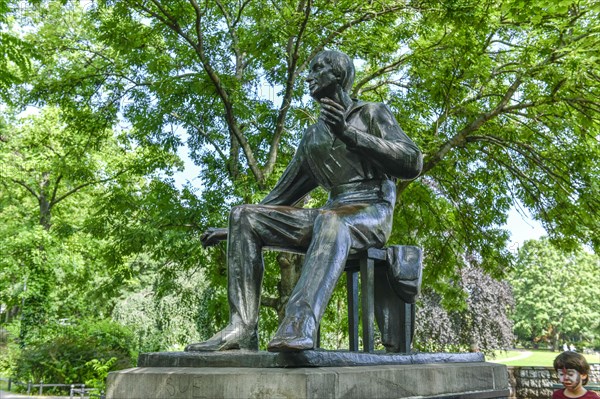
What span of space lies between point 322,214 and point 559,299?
60.1m

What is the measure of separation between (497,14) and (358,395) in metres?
9.66

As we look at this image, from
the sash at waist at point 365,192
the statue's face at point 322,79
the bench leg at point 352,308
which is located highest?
the statue's face at point 322,79

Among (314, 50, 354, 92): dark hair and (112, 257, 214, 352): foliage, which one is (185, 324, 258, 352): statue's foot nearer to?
(314, 50, 354, 92): dark hair

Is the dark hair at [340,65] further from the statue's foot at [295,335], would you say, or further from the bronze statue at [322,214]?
the statue's foot at [295,335]

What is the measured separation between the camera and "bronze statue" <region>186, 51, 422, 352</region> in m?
2.98

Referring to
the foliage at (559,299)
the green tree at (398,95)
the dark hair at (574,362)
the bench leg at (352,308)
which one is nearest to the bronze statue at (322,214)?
the bench leg at (352,308)

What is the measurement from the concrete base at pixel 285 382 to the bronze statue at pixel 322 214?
0.18m

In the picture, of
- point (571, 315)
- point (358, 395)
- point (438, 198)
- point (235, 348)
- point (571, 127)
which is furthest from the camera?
point (571, 315)

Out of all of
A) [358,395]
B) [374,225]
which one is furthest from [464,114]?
[358,395]

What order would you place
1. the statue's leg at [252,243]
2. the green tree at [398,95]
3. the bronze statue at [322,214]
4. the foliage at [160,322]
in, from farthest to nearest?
Answer: the foliage at [160,322]
the green tree at [398,95]
the statue's leg at [252,243]
the bronze statue at [322,214]

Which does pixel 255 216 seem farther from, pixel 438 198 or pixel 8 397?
pixel 8 397

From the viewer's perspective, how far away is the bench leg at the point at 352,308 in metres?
3.58

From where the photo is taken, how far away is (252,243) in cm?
334

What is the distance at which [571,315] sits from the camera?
187 feet
